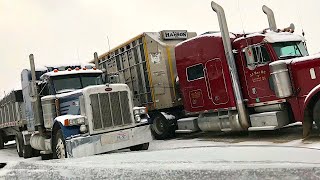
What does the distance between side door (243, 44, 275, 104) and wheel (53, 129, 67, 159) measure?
17.1 ft

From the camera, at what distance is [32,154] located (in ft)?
40.2

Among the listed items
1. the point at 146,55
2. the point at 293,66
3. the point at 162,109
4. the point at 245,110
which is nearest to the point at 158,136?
the point at 162,109

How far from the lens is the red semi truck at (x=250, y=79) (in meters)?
8.20

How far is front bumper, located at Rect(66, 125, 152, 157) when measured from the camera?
820 cm

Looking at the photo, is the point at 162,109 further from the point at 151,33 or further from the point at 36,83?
the point at 36,83

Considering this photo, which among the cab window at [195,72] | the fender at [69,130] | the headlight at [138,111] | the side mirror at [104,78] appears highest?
the side mirror at [104,78]

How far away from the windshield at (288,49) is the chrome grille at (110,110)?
165 inches

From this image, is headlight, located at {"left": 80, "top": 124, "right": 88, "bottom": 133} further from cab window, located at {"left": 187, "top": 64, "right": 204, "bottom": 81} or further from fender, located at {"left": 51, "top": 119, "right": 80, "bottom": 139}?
cab window, located at {"left": 187, "top": 64, "right": 204, "bottom": 81}

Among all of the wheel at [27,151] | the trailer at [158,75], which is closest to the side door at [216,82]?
the trailer at [158,75]

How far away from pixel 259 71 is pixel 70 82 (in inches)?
212

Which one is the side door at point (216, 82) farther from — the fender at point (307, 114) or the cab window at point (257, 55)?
the fender at point (307, 114)

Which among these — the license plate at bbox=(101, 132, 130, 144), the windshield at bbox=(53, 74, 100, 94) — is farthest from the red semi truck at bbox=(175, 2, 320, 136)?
the windshield at bbox=(53, 74, 100, 94)

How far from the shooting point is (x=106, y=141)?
335 inches

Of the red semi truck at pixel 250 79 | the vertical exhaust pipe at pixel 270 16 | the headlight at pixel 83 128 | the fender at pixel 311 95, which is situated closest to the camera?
the fender at pixel 311 95
